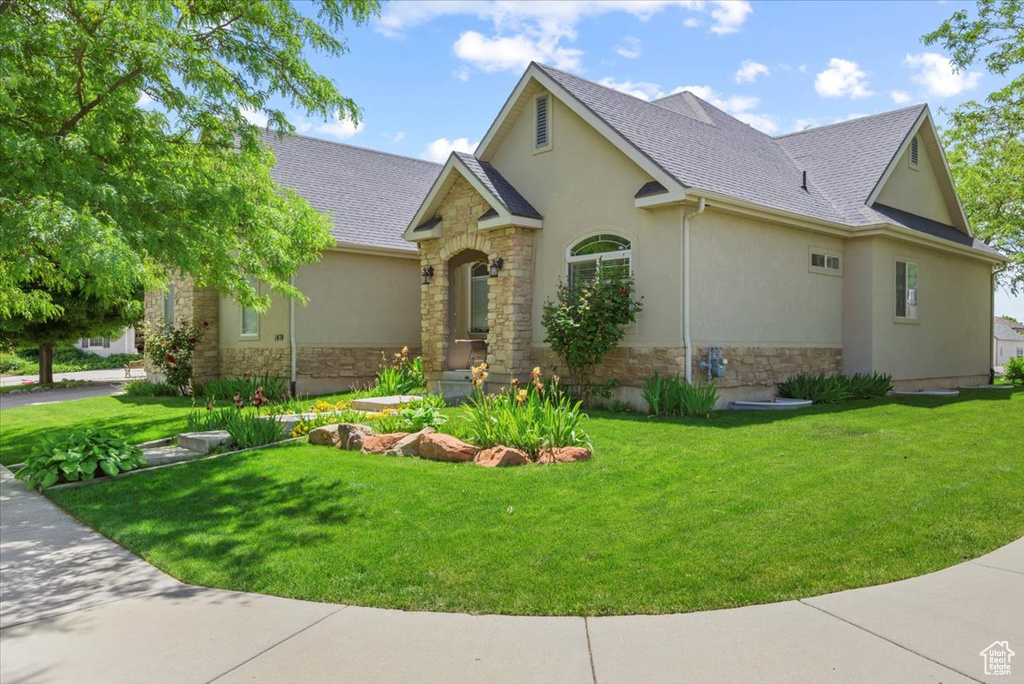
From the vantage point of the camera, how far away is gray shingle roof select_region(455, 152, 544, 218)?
45.8 feet

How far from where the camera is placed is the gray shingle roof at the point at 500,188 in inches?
549

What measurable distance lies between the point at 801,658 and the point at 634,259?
9.75 meters

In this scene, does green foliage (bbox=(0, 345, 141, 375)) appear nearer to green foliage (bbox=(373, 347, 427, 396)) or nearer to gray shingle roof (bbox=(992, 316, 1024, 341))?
green foliage (bbox=(373, 347, 427, 396))

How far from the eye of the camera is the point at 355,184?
2039 centimetres

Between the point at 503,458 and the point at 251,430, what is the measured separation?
13.3ft

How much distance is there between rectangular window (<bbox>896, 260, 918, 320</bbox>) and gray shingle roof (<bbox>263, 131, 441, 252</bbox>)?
11276mm

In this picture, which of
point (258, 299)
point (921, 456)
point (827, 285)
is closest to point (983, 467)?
point (921, 456)

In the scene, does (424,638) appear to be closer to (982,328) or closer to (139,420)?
(139,420)

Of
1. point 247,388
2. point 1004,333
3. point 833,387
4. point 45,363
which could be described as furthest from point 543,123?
point 1004,333

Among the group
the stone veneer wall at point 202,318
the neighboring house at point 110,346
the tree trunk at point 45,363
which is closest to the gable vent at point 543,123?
the stone veneer wall at point 202,318

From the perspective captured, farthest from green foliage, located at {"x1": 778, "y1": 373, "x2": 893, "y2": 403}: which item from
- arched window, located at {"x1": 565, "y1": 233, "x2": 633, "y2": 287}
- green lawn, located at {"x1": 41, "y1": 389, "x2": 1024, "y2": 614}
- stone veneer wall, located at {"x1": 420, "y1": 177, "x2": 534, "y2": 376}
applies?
stone veneer wall, located at {"x1": 420, "y1": 177, "x2": 534, "y2": 376}

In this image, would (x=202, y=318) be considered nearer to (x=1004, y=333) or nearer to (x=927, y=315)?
(x=927, y=315)

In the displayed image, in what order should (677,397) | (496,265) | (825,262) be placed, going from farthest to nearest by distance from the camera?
(825,262)
(496,265)
(677,397)

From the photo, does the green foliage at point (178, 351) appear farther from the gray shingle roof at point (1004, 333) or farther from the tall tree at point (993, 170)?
the gray shingle roof at point (1004, 333)
